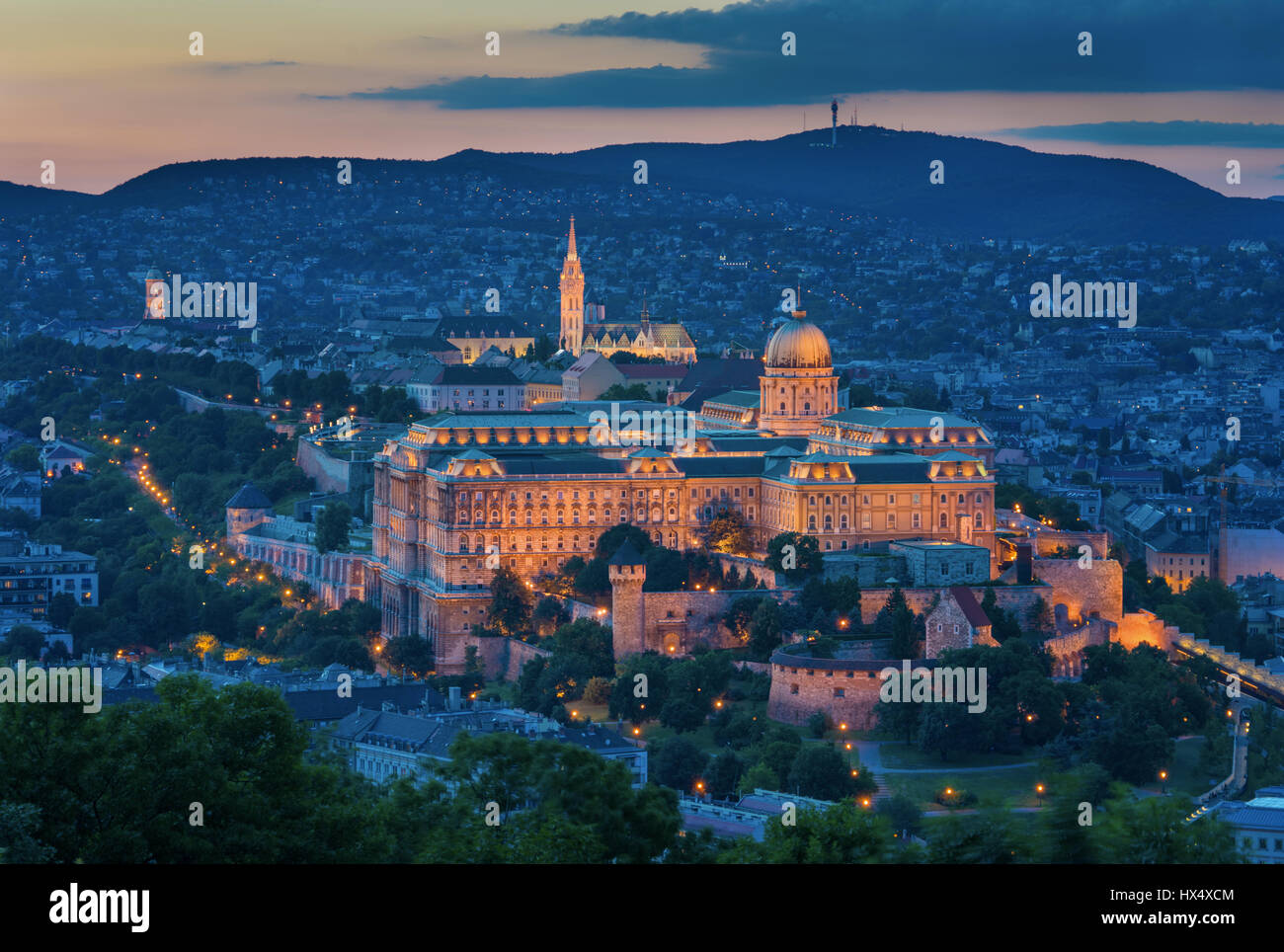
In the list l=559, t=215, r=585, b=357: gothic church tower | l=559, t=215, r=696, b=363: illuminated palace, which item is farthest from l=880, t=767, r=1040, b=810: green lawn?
l=559, t=215, r=585, b=357: gothic church tower

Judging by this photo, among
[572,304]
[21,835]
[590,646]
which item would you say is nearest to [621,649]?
[590,646]

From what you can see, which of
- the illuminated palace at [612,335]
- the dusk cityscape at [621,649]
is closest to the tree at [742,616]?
the dusk cityscape at [621,649]

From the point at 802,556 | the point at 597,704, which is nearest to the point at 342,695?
the point at 597,704

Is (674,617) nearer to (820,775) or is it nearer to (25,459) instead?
(820,775)

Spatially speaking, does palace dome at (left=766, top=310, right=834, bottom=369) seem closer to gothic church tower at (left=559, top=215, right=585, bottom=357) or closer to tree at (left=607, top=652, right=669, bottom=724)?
tree at (left=607, top=652, right=669, bottom=724)

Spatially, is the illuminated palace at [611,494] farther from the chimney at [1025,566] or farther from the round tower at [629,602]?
the round tower at [629,602]

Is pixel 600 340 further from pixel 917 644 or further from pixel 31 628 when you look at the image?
pixel 917 644
